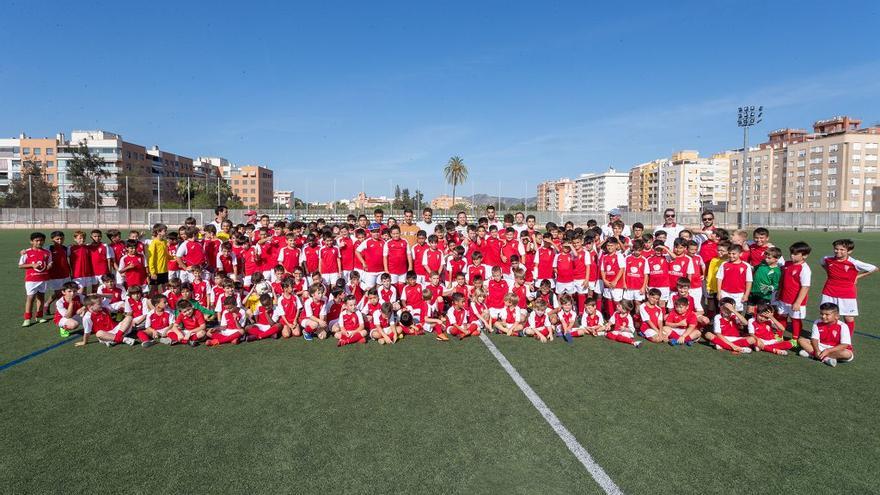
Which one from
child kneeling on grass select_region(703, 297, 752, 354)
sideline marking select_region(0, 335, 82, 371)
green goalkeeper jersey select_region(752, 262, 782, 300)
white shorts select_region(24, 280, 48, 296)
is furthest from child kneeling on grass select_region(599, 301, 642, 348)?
white shorts select_region(24, 280, 48, 296)

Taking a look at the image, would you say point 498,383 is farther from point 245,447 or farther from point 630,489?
point 245,447

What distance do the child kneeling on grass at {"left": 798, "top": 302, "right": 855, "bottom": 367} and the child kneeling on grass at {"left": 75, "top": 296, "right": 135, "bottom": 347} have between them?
345 inches

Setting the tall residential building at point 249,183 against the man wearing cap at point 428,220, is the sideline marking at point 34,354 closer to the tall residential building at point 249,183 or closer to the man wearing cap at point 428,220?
the man wearing cap at point 428,220

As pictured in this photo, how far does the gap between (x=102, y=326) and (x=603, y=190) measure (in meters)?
163

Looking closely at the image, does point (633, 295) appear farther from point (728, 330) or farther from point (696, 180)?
point (696, 180)

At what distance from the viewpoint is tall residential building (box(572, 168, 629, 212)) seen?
508 feet

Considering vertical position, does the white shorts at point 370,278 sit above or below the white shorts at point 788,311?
above

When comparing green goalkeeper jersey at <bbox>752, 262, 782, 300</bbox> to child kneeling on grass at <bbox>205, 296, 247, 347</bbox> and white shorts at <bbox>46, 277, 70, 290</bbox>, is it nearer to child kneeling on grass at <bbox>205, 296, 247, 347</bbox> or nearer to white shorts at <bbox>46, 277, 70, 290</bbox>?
child kneeling on grass at <bbox>205, 296, 247, 347</bbox>

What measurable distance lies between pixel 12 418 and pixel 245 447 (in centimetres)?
225

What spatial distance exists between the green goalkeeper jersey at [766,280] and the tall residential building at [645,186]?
407ft

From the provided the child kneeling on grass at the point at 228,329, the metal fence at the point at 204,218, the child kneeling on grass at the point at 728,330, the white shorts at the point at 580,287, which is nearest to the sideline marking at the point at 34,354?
the child kneeling on grass at the point at 228,329

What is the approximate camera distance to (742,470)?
3.45 metres

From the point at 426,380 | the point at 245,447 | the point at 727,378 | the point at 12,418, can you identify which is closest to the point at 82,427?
the point at 12,418

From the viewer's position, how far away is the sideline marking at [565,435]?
Result: 328 centimetres
